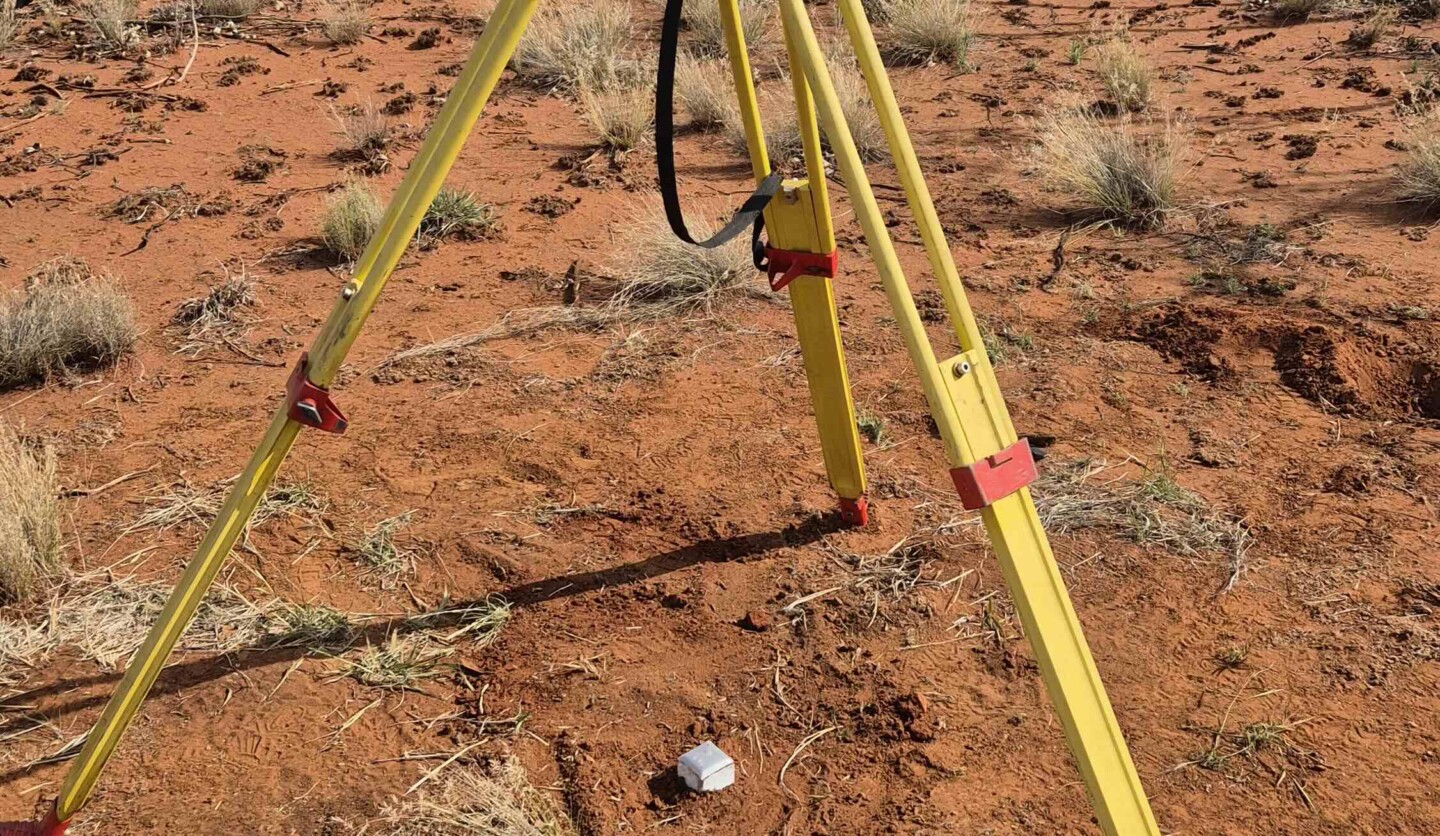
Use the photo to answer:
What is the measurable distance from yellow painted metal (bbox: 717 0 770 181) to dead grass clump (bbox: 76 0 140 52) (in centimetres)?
648

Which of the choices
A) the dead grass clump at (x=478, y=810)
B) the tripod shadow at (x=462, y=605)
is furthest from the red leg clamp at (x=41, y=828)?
the dead grass clump at (x=478, y=810)

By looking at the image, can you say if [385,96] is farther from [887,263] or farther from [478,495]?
[887,263]

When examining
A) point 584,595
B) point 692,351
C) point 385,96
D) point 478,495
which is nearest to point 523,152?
point 385,96

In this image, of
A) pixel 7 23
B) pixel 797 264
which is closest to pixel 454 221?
pixel 797 264

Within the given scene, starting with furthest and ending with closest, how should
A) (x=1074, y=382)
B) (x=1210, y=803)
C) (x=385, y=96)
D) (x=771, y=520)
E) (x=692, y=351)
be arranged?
(x=385, y=96)
(x=692, y=351)
(x=1074, y=382)
(x=771, y=520)
(x=1210, y=803)

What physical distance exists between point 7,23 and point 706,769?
24.1ft

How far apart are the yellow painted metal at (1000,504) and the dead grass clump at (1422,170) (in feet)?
14.3

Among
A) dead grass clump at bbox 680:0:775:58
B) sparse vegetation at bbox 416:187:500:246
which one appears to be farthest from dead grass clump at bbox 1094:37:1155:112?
sparse vegetation at bbox 416:187:500:246

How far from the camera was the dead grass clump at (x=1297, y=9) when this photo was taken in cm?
789

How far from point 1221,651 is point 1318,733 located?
312 mm

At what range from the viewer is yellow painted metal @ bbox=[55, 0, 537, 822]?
1.99 metres

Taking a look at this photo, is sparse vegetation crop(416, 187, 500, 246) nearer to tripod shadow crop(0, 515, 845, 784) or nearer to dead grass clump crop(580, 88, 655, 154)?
dead grass clump crop(580, 88, 655, 154)

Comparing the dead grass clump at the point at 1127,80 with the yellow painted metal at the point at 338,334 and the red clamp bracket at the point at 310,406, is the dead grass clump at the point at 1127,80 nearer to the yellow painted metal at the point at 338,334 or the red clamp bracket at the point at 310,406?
the yellow painted metal at the point at 338,334

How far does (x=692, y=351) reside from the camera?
4617 mm
